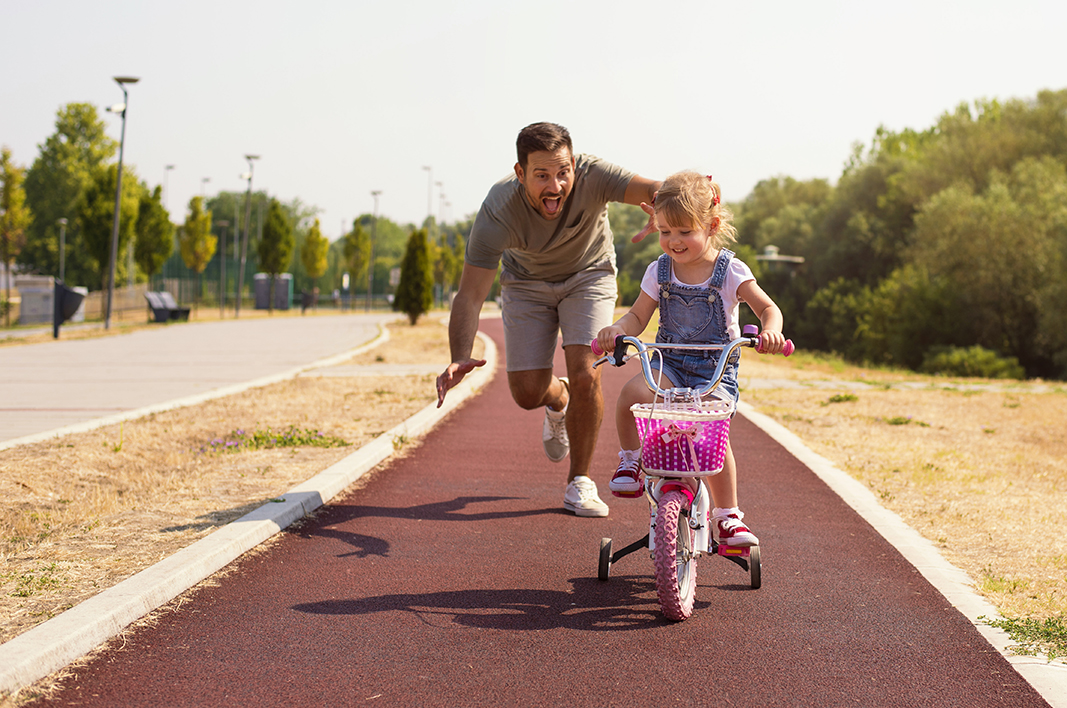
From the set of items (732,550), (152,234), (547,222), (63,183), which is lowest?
(732,550)

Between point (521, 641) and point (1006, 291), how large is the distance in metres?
38.5

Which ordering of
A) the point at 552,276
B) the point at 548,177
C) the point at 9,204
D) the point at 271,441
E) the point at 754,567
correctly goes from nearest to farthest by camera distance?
the point at 754,567 < the point at 548,177 < the point at 552,276 < the point at 271,441 < the point at 9,204

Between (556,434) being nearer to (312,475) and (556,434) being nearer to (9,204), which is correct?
(312,475)

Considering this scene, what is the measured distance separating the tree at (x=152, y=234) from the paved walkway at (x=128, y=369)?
18.3 meters

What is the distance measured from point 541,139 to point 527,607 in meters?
2.33

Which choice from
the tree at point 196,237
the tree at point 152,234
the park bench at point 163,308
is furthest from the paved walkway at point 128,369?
the tree at point 196,237

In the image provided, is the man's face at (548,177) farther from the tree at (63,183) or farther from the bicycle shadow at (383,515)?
the tree at (63,183)

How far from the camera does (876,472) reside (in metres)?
7.34

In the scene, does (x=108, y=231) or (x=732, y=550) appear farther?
(x=108, y=231)

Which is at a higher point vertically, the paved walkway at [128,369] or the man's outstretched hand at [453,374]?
the man's outstretched hand at [453,374]

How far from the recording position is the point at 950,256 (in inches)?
1531

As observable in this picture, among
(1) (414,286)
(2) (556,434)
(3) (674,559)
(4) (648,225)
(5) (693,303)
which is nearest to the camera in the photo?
(3) (674,559)

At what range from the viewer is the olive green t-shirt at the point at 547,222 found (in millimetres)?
5359

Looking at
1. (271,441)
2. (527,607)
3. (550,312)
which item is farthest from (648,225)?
(271,441)
